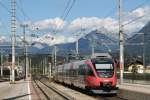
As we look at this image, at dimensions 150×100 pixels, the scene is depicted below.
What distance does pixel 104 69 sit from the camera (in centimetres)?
3744

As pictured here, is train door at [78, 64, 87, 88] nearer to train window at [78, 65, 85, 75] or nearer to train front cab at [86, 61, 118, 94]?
train window at [78, 65, 85, 75]

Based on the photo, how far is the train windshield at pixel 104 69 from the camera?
122ft

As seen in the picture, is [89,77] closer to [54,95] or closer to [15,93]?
[54,95]

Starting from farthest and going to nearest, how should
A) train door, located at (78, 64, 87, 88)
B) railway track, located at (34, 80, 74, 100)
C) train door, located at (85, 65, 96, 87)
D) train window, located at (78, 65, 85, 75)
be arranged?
train window, located at (78, 65, 85, 75), train door, located at (78, 64, 87, 88), train door, located at (85, 65, 96, 87), railway track, located at (34, 80, 74, 100)

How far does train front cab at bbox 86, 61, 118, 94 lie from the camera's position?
36.7 m

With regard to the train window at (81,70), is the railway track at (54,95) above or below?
below

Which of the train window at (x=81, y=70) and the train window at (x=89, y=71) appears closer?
the train window at (x=89, y=71)

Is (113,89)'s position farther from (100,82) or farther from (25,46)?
(25,46)

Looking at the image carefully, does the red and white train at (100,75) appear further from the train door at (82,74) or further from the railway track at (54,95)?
A: the railway track at (54,95)

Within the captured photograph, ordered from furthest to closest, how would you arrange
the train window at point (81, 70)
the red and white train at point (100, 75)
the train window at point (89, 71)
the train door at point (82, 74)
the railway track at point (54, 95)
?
the train window at point (81, 70) → the train door at point (82, 74) → the train window at point (89, 71) → the red and white train at point (100, 75) → the railway track at point (54, 95)

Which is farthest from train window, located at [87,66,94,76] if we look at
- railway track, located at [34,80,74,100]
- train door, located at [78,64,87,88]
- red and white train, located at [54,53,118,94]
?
railway track, located at [34,80,74,100]

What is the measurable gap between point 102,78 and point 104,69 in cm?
83

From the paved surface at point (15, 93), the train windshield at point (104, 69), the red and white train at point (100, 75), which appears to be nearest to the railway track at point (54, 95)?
the paved surface at point (15, 93)

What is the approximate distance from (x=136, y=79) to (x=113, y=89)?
131 ft
